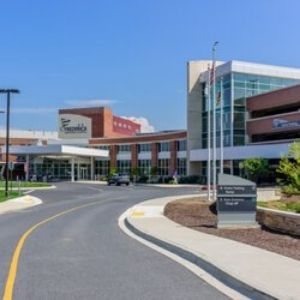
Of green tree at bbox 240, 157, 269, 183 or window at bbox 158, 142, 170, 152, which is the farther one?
window at bbox 158, 142, 170, 152

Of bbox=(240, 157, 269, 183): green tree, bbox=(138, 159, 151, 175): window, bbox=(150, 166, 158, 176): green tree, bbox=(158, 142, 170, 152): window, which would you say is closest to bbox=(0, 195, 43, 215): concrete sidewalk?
bbox=(240, 157, 269, 183): green tree

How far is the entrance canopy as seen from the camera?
319ft

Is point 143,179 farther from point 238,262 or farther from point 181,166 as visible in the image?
point 238,262

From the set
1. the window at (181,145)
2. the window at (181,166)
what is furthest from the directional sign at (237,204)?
the window at (181,166)

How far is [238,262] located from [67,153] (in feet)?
288

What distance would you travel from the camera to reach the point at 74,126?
122812mm

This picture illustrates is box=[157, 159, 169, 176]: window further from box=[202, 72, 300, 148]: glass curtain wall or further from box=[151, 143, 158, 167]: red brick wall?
box=[202, 72, 300, 148]: glass curtain wall

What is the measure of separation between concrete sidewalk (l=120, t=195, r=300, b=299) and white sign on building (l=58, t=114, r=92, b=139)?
104380mm

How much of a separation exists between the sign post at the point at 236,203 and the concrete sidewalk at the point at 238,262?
1266mm

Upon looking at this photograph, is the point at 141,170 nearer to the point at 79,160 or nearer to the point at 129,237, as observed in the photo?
the point at 79,160

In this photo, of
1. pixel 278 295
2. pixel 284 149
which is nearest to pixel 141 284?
pixel 278 295

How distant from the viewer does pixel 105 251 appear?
14.4m

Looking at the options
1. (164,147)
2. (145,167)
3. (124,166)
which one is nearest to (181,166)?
(164,147)

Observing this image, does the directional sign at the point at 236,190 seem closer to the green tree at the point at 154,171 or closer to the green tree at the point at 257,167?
the green tree at the point at 257,167
